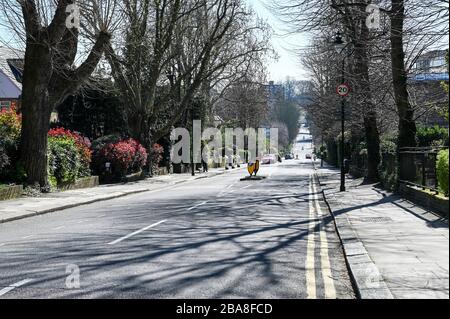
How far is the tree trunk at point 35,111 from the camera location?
21812 millimetres

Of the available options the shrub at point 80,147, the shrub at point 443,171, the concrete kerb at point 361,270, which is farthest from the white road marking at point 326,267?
the shrub at point 80,147

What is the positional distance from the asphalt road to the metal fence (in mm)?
2820

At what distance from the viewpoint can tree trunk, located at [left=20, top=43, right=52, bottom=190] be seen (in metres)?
21.8

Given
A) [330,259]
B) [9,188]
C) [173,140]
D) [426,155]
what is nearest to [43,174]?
[9,188]

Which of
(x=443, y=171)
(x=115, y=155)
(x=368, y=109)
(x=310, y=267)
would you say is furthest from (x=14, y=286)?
(x=115, y=155)

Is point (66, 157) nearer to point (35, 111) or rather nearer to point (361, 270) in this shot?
point (35, 111)

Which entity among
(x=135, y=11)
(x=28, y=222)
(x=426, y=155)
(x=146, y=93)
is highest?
(x=135, y=11)

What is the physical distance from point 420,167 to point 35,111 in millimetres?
14377

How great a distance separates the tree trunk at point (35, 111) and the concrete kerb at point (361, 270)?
1458cm

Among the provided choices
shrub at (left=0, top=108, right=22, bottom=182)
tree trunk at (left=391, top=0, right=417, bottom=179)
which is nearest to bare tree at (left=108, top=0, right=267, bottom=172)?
shrub at (left=0, top=108, right=22, bottom=182)

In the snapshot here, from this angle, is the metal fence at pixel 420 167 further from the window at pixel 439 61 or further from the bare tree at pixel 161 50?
the bare tree at pixel 161 50
